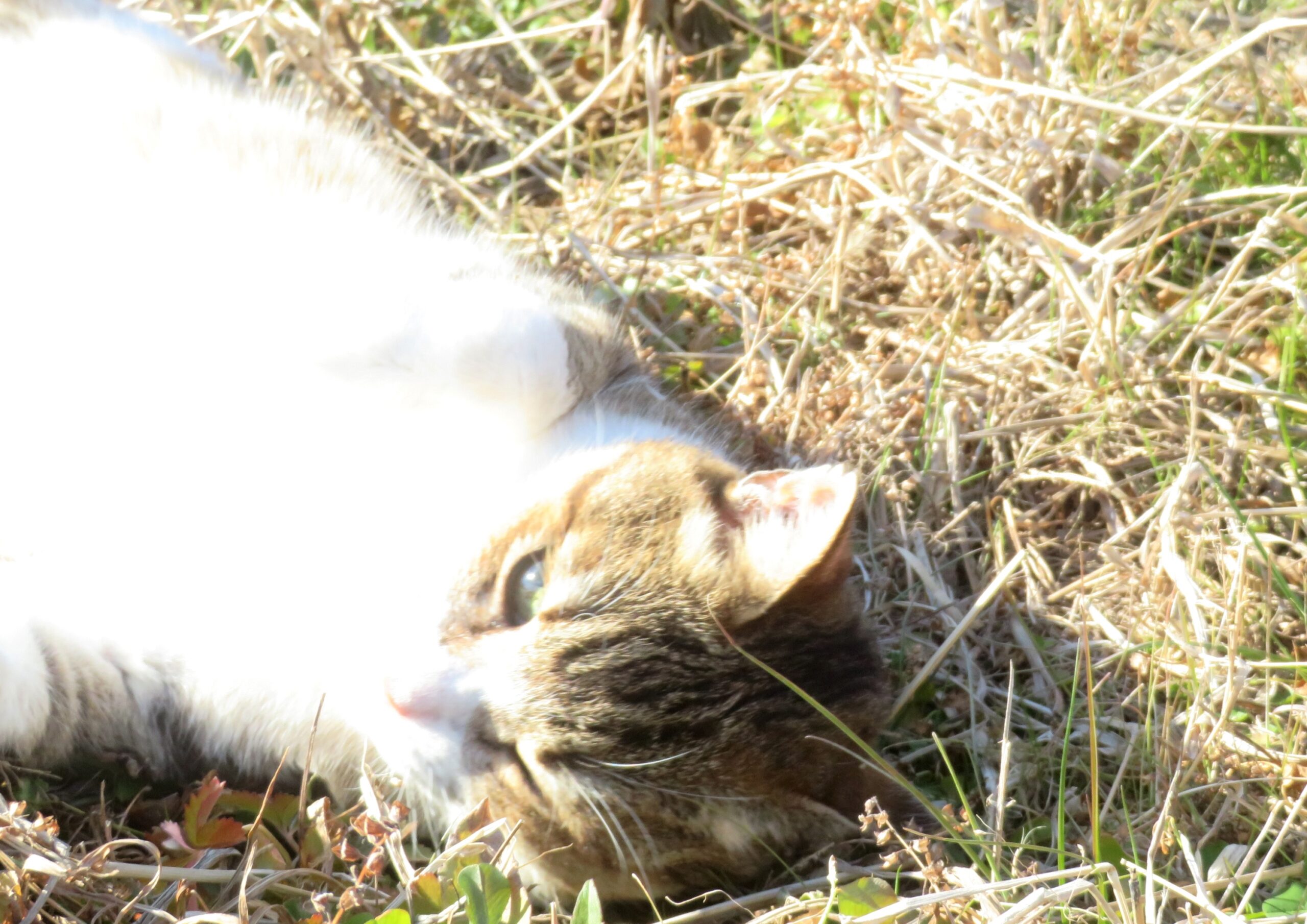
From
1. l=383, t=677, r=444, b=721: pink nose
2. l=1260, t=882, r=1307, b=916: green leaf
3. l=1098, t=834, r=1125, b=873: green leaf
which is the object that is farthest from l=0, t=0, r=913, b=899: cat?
l=1260, t=882, r=1307, b=916: green leaf

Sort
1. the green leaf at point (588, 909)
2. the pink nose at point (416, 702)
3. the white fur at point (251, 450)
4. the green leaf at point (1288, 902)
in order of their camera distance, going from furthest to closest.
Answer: the white fur at point (251, 450), the pink nose at point (416, 702), the green leaf at point (1288, 902), the green leaf at point (588, 909)

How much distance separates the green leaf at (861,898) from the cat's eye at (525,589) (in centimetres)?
69

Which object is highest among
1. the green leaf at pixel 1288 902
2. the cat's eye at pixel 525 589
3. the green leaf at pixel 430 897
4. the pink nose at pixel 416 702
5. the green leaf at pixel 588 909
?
the cat's eye at pixel 525 589

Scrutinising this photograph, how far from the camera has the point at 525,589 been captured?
6.86ft

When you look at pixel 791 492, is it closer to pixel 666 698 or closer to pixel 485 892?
pixel 666 698

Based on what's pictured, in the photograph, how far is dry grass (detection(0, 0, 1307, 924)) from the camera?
209 centimetres

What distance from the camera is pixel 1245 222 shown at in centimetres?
299

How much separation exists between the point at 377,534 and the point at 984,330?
1.71m

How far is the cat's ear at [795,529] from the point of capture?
193cm

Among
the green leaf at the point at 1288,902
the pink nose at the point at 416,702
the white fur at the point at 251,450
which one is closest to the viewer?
the green leaf at the point at 1288,902

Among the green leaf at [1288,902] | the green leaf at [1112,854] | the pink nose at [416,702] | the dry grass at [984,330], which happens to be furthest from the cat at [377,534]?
the green leaf at [1288,902]

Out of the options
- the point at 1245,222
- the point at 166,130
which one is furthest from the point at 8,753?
the point at 1245,222

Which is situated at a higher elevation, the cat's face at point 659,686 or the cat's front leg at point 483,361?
the cat's front leg at point 483,361

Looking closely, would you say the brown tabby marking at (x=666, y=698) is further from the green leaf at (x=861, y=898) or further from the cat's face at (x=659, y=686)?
the green leaf at (x=861, y=898)
